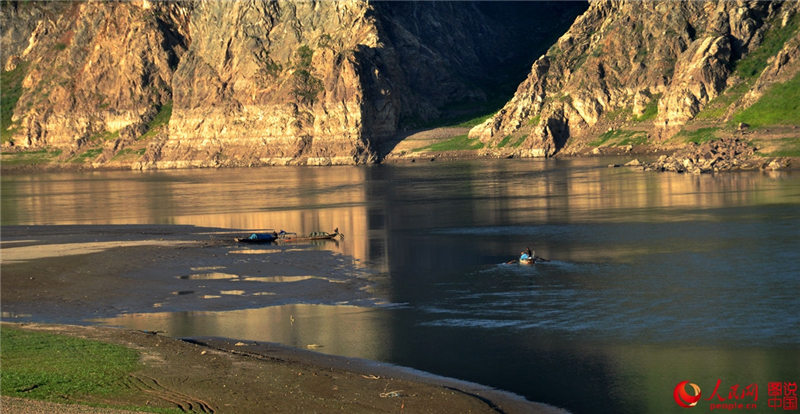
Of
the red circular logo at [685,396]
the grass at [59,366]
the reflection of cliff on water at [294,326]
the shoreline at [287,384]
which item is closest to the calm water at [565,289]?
the reflection of cliff on water at [294,326]

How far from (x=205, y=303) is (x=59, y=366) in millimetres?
17992

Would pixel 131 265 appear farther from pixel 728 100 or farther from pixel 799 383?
Answer: pixel 728 100

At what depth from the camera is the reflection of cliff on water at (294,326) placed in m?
43.8

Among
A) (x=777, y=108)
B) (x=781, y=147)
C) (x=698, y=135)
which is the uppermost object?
(x=777, y=108)

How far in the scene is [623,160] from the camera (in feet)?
592

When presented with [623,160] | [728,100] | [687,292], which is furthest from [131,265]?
[728,100]

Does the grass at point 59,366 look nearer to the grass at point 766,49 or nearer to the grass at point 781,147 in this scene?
the grass at point 781,147

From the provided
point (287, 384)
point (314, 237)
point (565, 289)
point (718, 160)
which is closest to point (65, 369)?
point (287, 384)

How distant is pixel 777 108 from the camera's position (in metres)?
151

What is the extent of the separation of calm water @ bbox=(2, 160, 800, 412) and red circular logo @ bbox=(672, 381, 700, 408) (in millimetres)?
358

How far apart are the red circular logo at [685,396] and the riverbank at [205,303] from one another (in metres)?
4.60

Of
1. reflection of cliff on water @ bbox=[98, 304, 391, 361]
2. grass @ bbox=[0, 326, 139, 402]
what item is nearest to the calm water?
reflection of cliff on water @ bbox=[98, 304, 391, 361]

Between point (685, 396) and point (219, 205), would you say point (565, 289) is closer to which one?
point (685, 396)

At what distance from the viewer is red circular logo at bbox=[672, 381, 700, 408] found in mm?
33688
